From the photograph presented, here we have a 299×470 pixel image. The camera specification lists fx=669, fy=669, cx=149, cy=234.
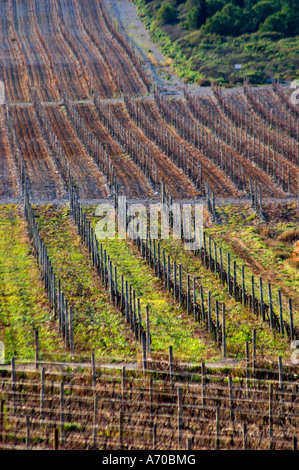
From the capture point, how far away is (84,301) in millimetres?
20516

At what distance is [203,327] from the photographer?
1850 centimetres

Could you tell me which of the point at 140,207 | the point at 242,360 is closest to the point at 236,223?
the point at 140,207

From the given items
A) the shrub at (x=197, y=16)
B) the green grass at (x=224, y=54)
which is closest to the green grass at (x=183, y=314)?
the green grass at (x=224, y=54)

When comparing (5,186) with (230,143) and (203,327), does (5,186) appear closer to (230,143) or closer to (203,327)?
(230,143)

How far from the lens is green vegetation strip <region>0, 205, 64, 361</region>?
1750cm

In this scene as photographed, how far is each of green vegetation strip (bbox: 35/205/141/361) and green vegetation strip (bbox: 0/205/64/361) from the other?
723 mm

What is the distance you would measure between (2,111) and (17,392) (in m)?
36.7

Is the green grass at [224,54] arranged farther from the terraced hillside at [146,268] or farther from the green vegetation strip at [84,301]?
the green vegetation strip at [84,301]

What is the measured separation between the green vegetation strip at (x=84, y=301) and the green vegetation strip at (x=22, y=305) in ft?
2.37

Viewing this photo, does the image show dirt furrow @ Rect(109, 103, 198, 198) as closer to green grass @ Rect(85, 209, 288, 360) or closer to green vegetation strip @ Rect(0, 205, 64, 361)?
green grass @ Rect(85, 209, 288, 360)

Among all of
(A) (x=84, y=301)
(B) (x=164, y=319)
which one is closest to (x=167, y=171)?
(A) (x=84, y=301)

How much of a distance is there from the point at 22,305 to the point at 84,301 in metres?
1.87

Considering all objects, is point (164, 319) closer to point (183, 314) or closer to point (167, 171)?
point (183, 314)

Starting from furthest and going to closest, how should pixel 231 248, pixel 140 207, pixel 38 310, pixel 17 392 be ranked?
pixel 140 207, pixel 231 248, pixel 38 310, pixel 17 392
